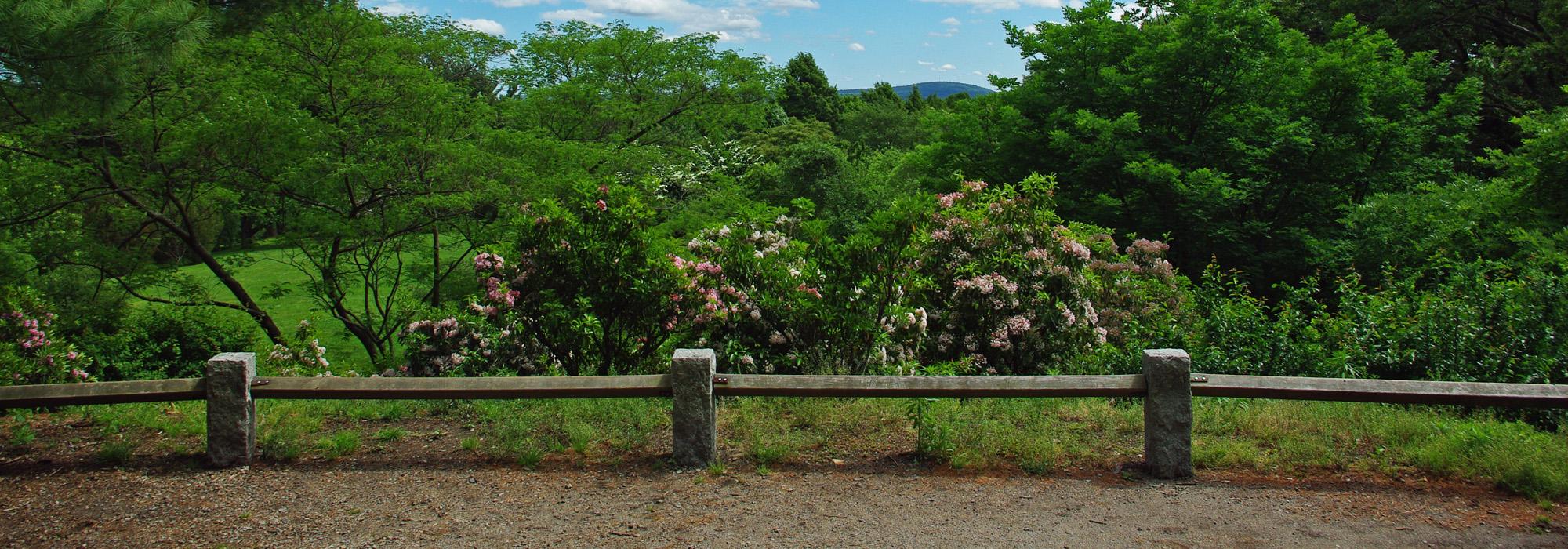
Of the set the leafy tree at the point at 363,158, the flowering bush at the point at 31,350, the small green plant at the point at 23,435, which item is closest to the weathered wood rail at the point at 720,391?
the small green plant at the point at 23,435

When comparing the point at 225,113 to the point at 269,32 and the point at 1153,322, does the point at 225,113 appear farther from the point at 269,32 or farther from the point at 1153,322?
the point at 1153,322

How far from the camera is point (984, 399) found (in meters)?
7.77

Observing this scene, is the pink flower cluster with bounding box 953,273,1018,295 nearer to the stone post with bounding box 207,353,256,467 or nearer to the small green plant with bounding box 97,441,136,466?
the stone post with bounding box 207,353,256,467

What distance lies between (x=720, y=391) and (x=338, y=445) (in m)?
2.70

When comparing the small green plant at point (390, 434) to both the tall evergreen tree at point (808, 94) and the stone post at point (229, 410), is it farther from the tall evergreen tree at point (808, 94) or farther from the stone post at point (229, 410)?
the tall evergreen tree at point (808, 94)

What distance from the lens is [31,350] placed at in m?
9.01

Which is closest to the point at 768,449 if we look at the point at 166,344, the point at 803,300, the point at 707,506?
the point at 707,506

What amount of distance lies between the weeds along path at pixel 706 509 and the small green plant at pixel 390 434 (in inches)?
21.7

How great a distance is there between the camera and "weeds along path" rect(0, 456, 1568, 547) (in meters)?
5.31

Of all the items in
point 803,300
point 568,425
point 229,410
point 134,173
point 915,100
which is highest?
point 915,100

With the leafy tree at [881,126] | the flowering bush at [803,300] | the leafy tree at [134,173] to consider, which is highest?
the leafy tree at [881,126]

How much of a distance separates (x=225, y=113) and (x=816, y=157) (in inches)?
763

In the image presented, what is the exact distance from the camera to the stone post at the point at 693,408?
625 centimetres

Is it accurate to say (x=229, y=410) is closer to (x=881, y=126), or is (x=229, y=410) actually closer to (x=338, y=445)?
(x=338, y=445)
